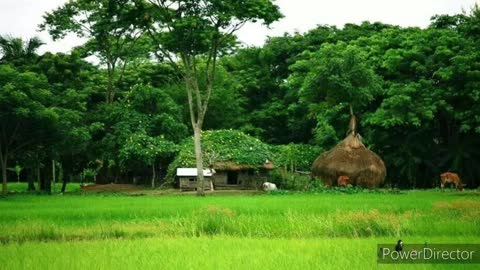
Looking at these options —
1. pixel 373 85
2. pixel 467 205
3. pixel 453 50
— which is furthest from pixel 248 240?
pixel 453 50

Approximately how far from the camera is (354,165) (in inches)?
1346

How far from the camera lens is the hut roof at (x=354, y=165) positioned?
112 ft

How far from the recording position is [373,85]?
36.7 meters

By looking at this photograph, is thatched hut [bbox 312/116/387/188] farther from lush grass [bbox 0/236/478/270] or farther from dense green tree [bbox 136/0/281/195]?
lush grass [bbox 0/236/478/270]

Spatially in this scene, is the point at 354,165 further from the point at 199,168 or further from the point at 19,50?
the point at 19,50

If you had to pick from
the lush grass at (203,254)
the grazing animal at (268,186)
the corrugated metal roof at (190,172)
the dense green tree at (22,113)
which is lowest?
the lush grass at (203,254)

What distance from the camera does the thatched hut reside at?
3412 cm

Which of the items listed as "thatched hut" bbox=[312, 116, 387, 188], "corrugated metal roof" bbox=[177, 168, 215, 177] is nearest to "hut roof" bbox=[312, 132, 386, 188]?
"thatched hut" bbox=[312, 116, 387, 188]

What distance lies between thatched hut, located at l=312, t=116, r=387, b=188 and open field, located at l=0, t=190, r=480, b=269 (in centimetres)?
1554

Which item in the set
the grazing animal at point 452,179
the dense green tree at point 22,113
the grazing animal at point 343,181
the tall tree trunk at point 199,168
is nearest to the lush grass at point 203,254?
the tall tree trunk at point 199,168

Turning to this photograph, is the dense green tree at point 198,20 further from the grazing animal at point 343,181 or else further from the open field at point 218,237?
the open field at point 218,237

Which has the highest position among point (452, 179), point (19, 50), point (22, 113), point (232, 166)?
point (19, 50)

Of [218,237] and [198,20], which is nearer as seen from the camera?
[218,237]

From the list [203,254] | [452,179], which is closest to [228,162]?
[452,179]
